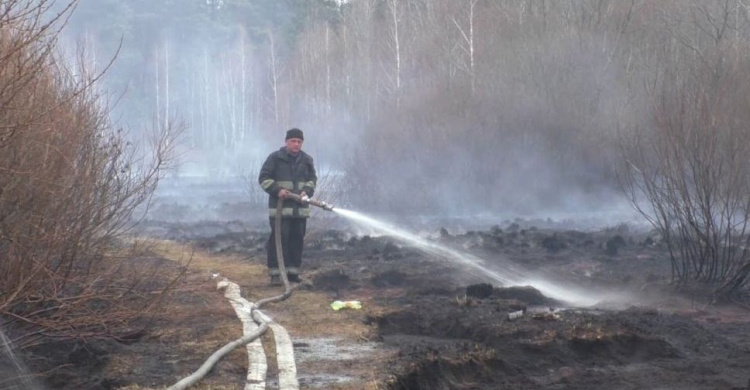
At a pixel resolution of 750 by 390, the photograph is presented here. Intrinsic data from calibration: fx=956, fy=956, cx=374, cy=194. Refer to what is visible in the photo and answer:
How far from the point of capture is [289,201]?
12.1m

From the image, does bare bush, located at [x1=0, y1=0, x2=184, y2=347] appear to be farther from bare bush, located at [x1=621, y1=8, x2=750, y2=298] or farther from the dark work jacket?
bare bush, located at [x1=621, y1=8, x2=750, y2=298]

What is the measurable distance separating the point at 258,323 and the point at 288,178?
3.65m

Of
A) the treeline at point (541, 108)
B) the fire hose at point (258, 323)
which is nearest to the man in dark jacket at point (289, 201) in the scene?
the fire hose at point (258, 323)

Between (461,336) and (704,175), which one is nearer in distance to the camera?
(461,336)

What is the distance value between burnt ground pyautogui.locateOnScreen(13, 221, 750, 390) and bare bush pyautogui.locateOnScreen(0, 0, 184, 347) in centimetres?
50

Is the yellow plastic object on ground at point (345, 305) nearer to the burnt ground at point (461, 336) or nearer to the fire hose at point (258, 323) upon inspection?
the burnt ground at point (461, 336)

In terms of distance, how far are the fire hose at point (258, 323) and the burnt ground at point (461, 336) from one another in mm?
97

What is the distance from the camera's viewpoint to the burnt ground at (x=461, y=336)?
672 cm

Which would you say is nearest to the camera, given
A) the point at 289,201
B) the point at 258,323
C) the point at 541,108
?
the point at 258,323

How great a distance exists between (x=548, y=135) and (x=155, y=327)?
22.3m

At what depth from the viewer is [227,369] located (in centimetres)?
695

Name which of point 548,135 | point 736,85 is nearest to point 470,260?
point 736,85

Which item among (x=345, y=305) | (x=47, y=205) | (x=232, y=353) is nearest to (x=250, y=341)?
(x=232, y=353)

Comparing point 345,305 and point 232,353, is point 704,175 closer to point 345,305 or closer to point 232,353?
point 345,305
